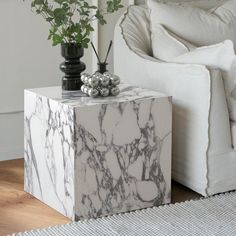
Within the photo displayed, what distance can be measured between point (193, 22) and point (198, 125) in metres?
0.75

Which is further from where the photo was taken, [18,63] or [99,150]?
[18,63]

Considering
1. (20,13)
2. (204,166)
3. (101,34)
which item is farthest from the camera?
(101,34)

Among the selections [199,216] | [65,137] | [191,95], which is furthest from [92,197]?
[191,95]

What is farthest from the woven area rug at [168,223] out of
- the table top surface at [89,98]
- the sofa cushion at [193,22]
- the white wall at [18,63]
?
the white wall at [18,63]

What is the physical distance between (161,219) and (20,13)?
57.3 inches

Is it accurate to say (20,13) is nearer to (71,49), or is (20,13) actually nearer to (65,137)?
(71,49)

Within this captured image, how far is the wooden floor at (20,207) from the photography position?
280 cm

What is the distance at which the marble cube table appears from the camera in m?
2.78

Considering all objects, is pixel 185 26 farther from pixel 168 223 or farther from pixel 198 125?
pixel 168 223

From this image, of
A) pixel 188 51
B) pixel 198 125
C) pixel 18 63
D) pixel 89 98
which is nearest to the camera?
pixel 89 98

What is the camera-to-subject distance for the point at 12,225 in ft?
9.14

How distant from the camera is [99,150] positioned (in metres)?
2.81

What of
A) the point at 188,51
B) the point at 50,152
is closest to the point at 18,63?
the point at 50,152

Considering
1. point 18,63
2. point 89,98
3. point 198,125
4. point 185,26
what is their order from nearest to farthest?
point 89,98
point 198,125
point 185,26
point 18,63
